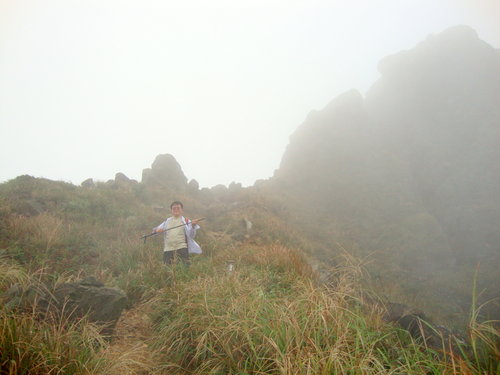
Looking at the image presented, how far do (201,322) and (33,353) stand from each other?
67.5 inches

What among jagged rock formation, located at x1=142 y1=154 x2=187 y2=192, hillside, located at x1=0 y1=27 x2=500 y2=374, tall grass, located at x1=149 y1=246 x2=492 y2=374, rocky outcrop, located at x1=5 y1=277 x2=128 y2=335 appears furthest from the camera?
jagged rock formation, located at x1=142 y1=154 x2=187 y2=192

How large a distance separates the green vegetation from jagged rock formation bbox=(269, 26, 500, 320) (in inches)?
514

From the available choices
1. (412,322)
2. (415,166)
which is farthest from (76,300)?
(415,166)

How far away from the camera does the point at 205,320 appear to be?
3.52 m

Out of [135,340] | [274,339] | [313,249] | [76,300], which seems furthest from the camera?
[313,249]

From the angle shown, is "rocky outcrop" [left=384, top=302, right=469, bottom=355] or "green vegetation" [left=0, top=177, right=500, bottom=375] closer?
"green vegetation" [left=0, top=177, right=500, bottom=375]

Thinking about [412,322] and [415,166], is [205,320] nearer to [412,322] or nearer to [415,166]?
[412,322]

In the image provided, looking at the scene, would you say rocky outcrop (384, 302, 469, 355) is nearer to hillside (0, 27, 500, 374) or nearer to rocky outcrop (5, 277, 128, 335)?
hillside (0, 27, 500, 374)

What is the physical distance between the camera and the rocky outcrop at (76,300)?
3395 millimetres

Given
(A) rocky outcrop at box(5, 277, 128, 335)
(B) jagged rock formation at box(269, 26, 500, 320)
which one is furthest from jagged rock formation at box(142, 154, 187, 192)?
(A) rocky outcrop at box(5, 277, 128, 335)

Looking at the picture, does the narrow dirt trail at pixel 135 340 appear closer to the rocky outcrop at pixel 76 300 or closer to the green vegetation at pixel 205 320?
the green vegetation at pixel 205 320

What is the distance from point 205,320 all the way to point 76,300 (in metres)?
1.82

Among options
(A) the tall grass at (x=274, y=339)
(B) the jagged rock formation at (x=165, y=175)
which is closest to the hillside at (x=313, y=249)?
(A) the tall grass at (x=274, y=339)

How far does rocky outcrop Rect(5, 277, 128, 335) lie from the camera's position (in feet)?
11.1
